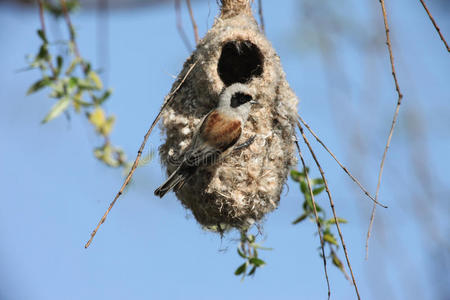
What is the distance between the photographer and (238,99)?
12.3 ft

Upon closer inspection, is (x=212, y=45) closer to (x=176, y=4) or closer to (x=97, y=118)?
(x=176, y=4)

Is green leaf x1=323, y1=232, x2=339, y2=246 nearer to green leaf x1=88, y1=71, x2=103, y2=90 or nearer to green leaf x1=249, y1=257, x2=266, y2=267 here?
green leaf x1=249, y1=257, x2=266, y2=267

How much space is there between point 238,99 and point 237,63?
0.88 m

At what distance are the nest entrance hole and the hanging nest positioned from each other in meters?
0.15

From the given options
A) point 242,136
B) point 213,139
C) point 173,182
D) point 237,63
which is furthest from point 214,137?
point 237,63

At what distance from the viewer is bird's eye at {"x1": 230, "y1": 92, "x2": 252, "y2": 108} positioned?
145 inches

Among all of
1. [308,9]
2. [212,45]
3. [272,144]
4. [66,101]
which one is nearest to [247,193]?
[272,144]

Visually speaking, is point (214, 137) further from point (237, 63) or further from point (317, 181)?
point (237, 63)

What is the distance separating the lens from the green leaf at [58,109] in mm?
3725

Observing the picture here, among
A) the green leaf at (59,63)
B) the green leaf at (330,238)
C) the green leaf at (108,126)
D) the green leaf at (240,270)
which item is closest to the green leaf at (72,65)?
the green leaf at (59,63)

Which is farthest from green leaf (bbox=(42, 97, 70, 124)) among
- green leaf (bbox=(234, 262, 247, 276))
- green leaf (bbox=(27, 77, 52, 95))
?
green leaf (bbox=(234, 262, 247, 276))

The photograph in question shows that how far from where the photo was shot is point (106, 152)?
4195 mm

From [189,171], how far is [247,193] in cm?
44

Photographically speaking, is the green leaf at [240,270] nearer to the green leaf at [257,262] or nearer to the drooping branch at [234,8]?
the green leaf at [257,262]
